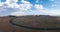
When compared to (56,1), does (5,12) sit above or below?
below

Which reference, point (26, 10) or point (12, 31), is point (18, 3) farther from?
point (12, 31)

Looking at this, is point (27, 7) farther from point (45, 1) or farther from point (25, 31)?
point (25, 31)

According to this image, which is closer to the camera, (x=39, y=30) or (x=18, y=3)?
(x=39, y=30)

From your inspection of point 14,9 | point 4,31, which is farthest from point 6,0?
point 4,31

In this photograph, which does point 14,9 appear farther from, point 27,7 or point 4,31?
point 4,31

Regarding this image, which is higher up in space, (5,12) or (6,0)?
(6,0)

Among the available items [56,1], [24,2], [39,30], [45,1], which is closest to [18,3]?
[24,2]

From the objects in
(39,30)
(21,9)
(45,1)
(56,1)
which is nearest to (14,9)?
(21,9)

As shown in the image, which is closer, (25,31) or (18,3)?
(25,31)
